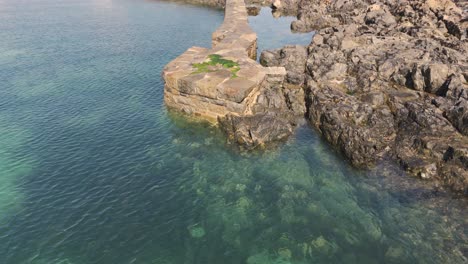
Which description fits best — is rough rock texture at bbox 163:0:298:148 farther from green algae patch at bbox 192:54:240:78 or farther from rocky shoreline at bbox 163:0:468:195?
rocky shoreline at bbox 163:0:468:195

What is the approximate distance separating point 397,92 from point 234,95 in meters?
18.8

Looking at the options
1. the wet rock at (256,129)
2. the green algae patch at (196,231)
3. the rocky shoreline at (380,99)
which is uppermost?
the rocky shoreline at (380,99)

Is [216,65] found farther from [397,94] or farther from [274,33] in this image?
[274,33]

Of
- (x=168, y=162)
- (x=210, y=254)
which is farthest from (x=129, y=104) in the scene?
(x=210, y=254)

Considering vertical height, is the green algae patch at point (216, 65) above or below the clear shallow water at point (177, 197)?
above

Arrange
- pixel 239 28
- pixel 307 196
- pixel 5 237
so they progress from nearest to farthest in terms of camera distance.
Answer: pixel 5 237, pixel 307 196, pixel 239 28

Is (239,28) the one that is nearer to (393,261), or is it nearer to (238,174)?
(238,174)

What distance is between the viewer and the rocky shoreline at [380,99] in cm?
2800

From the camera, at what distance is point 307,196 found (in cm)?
2458

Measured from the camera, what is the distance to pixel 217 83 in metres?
33.6

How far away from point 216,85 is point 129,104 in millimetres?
→ 12049

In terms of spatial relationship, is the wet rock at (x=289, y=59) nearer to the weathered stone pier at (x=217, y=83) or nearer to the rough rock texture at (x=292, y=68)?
the rough rock texture at (x=292, y=68)

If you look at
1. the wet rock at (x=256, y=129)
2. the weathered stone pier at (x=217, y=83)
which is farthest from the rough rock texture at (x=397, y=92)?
the weathered stone pier at (x=217, y=83)

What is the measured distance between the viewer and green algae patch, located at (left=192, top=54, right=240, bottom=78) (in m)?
36.7
